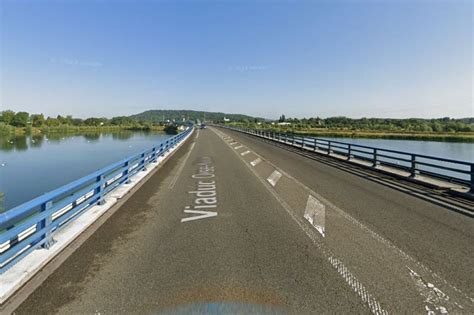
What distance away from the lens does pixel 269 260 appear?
418cm

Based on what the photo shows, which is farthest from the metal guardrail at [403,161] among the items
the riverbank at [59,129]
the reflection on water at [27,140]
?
the riverbank at [59,129]

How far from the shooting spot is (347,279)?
12.0 ft

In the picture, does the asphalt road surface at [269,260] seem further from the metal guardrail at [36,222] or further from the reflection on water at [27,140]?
the reflection on water at [27,140]

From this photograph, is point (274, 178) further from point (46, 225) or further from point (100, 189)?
point (46, 225)

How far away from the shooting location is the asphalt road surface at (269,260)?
10.3 ft

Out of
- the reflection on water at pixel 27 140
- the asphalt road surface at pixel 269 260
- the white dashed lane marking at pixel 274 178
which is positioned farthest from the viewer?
the reflection on water at pixel 27 140

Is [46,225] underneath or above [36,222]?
underneath

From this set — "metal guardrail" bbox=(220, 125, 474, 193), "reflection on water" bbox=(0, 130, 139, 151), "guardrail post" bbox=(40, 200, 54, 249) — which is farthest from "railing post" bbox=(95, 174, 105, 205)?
"reflection on water" bbox=(0, 130, 139, 151)

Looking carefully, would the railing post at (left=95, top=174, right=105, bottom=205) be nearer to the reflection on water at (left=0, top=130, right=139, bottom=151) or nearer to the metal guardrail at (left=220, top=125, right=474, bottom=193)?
the metal guardrail at (left=220, top=125, right=474, bottom=193)

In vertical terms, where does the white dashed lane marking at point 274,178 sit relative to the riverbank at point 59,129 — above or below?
below

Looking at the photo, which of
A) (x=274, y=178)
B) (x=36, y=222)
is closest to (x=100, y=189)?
(x=36, y=222)

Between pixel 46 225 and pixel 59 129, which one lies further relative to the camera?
pixel 59 129

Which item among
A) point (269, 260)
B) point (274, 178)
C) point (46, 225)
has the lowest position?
point (269, 260)

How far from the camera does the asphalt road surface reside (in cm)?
315
